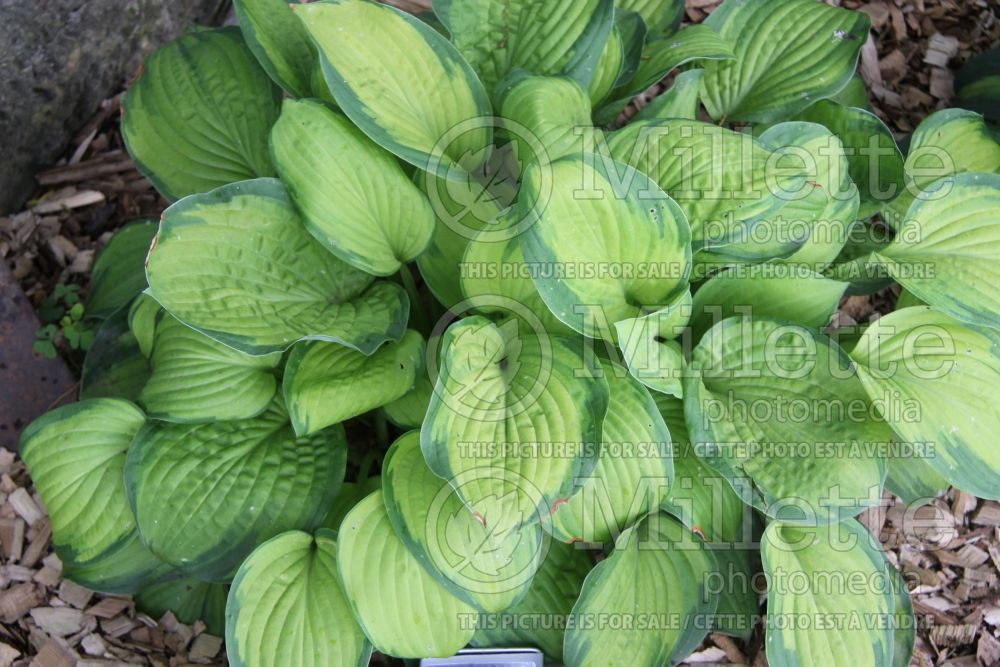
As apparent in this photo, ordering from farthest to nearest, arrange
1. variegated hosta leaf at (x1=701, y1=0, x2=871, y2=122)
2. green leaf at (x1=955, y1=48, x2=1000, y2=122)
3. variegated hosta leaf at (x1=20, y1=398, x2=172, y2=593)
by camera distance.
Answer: green leaf at (x1=955, y1=48, x2=1000, y2=122) → variegated hosta leaf at (x1=701, y1=0, x2=871, y2=122) → variegated hosta leaf at (x1=20, y1=398, x2=172, y2=593)

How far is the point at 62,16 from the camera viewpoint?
1534 mm

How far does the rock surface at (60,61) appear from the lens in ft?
4.92

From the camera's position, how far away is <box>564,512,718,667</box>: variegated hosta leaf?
1.22 meters

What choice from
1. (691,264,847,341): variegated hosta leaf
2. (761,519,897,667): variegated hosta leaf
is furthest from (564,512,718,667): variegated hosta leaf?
(691,264,847,341): variegated hosta leaf

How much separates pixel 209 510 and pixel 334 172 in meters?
0.51

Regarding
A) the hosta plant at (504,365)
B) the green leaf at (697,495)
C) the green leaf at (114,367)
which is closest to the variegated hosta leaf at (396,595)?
the hosta plant at (504,365)

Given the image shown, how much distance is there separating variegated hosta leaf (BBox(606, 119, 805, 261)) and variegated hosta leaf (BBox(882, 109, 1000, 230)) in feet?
1.23

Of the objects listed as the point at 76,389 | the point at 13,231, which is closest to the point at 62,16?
the point at 13,231

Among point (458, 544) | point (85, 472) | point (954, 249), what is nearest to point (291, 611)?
point (458, 544)

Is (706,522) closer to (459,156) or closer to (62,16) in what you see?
(459,156)

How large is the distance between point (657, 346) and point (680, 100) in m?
0.46

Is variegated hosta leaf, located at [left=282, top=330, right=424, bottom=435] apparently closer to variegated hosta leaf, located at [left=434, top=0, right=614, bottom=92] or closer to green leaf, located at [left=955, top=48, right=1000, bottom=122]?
variegated hosta leaf, located at [left=434, top=0, right=614, bottom=92]

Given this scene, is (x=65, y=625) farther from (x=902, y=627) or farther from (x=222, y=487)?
(x=902, y=627)

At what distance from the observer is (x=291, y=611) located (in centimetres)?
118
